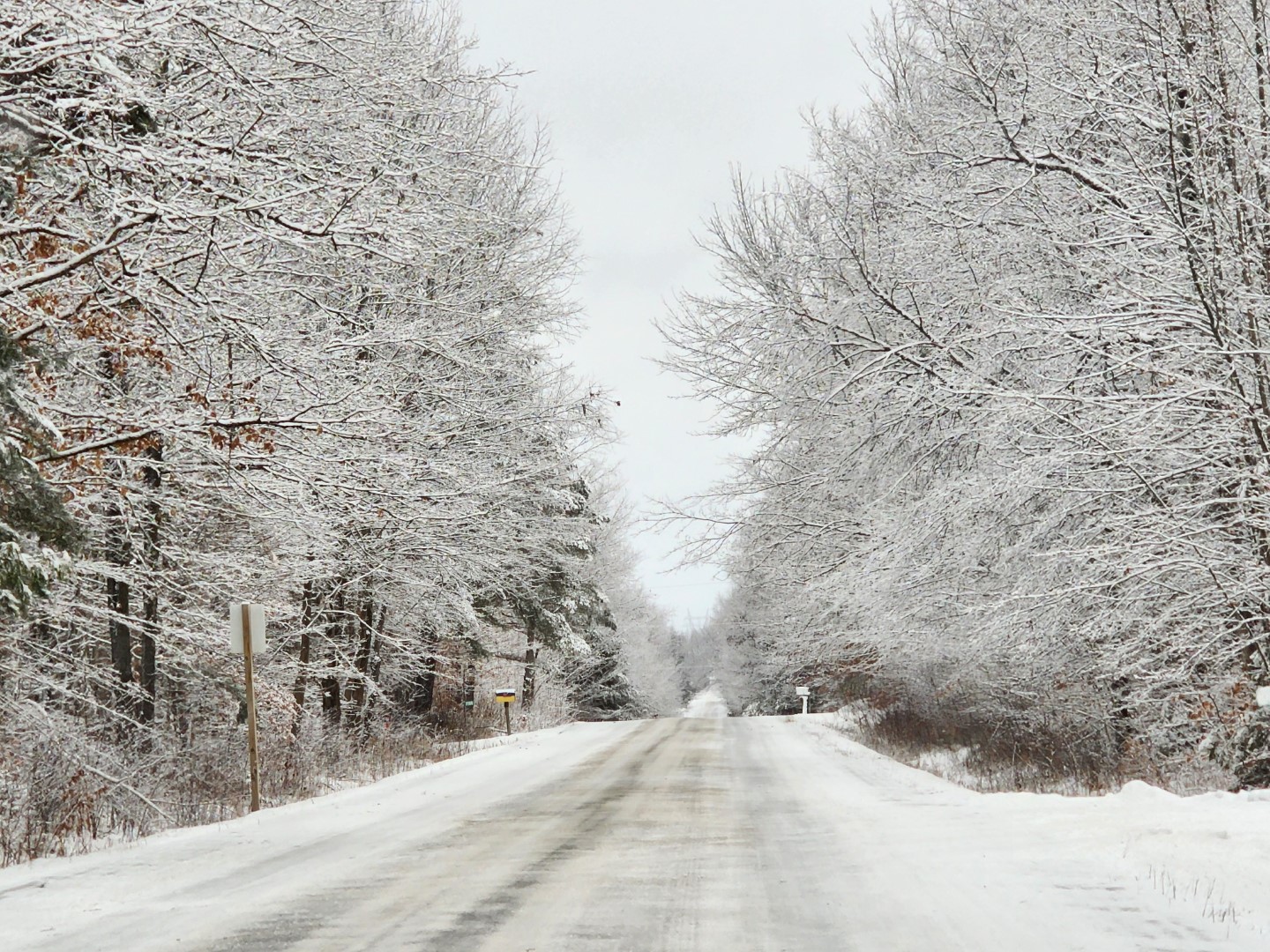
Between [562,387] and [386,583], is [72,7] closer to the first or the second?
[386,583]

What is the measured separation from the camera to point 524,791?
11.2 m

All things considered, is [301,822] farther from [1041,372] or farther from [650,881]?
[1041,372]

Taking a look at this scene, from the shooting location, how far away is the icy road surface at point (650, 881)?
4875 millimetres

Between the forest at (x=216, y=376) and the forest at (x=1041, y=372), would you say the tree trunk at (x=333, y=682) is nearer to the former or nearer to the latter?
the forest at (x=216, y=376)

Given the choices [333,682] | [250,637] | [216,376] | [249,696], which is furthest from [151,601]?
[333,682]

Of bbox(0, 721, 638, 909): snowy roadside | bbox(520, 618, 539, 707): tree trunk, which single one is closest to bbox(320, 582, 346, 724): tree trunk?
bbox(0, 721, 638, 909): snowy roadside

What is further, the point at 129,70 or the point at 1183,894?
the point at 129,70

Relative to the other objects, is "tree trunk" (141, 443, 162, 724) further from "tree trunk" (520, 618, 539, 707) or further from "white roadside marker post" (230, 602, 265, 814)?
"tree trunk" (520, 618, 539, 707)

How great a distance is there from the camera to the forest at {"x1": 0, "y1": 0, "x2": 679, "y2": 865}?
23.3 feet

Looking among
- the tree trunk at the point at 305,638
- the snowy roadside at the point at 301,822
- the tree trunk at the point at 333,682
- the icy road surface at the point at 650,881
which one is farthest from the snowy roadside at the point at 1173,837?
the tree trunk at the point at 333,682

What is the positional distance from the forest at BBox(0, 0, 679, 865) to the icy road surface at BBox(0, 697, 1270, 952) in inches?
72.2

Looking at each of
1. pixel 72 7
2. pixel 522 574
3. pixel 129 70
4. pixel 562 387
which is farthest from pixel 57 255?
pixel 522 574

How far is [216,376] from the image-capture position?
9.86 m

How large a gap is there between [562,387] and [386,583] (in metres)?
5.11
